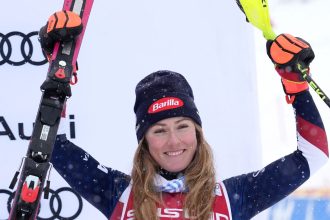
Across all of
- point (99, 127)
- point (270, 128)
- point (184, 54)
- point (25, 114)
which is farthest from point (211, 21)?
point (270, 128)

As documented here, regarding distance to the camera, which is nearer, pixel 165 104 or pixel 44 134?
pixel 44 134

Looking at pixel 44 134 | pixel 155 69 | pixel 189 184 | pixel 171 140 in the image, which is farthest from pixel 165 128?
pixel 155 69

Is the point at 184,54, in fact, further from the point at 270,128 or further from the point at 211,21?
the point at 270,128

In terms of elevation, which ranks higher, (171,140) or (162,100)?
(162,100)

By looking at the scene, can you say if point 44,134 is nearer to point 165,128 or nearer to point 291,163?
point 165,128

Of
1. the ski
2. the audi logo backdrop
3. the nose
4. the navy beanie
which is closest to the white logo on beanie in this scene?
the navy beanie

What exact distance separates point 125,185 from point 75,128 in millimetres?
722

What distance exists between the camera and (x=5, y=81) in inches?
123

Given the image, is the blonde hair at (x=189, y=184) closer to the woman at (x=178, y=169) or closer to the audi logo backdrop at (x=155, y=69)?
the woman at (x=178, y=169)

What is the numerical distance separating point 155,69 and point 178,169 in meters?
A: 0.90

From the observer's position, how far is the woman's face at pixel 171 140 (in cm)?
238

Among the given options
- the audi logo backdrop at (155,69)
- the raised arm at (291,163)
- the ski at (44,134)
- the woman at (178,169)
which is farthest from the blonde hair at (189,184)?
the audi logo backdrop at (155,69)

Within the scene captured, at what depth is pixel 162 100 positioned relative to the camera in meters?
2.46

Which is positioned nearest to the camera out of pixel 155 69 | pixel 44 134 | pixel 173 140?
pixel 44 134
